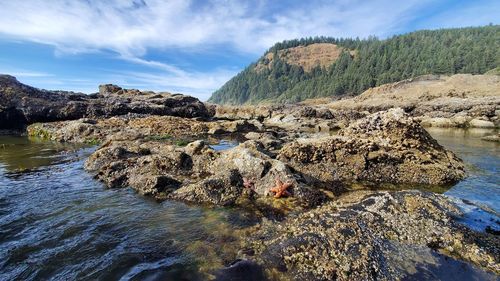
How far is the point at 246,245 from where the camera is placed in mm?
6559

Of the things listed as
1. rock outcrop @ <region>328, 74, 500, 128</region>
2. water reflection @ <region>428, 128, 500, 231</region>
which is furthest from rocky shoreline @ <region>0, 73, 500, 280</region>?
rock outcrop @ <region>328, 74, 500, 128</region>

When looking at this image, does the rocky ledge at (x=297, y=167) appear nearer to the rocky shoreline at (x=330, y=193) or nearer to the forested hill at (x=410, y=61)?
the rocky shoreline at (x=330, y=193)

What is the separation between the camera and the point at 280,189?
29.8 ft

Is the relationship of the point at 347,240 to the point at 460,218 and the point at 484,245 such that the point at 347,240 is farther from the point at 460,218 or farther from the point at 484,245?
→ the point at 460,218

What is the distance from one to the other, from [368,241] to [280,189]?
3.28 metres

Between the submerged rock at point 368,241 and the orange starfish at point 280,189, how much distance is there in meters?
1.38

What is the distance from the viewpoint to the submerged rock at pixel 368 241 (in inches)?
218

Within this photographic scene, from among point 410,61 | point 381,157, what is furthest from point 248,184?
point 410,61

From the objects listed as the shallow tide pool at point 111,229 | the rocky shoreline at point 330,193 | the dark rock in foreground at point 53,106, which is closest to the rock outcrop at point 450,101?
the rocky shoreline at point 330,193

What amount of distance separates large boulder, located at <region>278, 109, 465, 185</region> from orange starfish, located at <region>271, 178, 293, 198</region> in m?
1.92

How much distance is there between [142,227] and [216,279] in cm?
303

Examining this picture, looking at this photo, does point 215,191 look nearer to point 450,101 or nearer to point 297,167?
point 297,167

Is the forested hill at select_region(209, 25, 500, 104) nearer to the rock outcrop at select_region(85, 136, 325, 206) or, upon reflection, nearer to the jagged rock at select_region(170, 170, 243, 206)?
the rock outcrop at select_region(85, 136, 325, 206)

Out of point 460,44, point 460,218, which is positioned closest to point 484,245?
point 460,218
